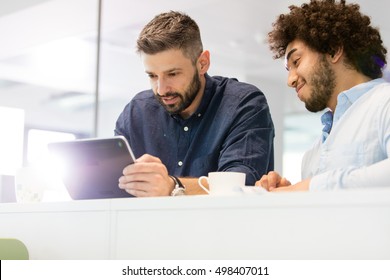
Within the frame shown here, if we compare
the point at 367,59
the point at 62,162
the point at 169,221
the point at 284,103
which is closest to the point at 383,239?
the point at 169,221

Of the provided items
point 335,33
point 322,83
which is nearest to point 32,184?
point 322,83

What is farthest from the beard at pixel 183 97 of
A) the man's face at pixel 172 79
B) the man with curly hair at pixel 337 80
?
the man with curly hair at pixel 337 80

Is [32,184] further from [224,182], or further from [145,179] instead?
[224,182]

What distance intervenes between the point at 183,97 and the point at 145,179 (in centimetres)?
74

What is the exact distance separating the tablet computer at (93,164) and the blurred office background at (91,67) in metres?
2.18

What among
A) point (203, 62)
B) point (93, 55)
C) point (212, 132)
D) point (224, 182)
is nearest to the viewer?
point (224, 182)

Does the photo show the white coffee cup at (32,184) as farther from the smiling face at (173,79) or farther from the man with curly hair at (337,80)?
the man with curly hair at (337,80)

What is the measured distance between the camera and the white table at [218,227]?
102 centimetres

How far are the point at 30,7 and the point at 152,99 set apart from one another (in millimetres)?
1741

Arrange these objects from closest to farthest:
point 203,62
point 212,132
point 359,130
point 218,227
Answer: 1. point 218,227
2. point 359,130
3. point 212,132
4. point 203,62

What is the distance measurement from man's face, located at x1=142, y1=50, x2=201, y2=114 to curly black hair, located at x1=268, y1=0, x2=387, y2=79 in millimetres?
329

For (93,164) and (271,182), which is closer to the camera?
(93,164)

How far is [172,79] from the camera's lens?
2.36 meters

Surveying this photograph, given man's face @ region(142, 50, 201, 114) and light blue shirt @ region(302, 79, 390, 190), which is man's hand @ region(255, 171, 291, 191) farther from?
man's face @ region(142, 50, 201, 114)
